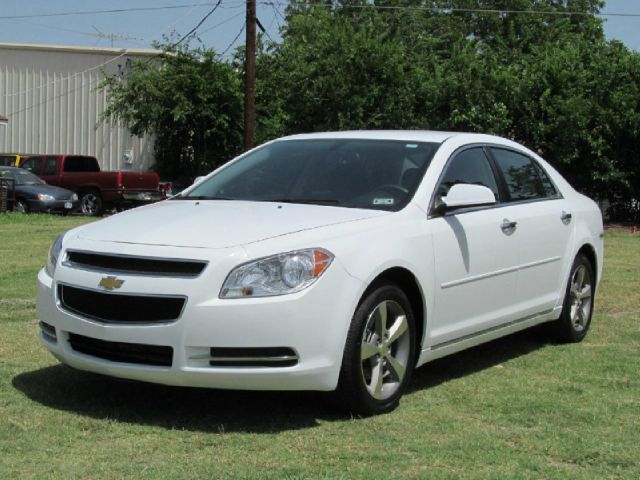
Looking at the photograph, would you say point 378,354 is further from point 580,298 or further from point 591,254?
point 591,254

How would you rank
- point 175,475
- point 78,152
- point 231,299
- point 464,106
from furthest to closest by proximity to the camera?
point 78,152
point 464,106
point 231,299
point 175,475

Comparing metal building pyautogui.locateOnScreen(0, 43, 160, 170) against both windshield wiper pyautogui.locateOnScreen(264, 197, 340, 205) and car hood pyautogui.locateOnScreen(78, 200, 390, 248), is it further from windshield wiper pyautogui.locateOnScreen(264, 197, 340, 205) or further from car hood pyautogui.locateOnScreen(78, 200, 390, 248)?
car hood pyautogui.locateOnScreen(78, 200, 390, 248)

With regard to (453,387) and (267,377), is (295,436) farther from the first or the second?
(453,387)

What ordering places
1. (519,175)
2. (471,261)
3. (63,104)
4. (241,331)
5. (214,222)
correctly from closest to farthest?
(241,331) < (214,222) < (471,261) < (519,175) < (63,104)

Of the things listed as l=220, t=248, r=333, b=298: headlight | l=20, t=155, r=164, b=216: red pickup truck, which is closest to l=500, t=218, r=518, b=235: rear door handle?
l=220, t=248, r=333, b=298: headlight

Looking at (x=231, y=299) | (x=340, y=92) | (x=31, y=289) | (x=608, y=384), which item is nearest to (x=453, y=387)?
(x=608, y=384)

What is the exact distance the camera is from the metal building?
1640 inches

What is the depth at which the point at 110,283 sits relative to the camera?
15.9 feet

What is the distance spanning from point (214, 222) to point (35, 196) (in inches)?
812

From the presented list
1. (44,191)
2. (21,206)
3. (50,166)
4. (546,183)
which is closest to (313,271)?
(546,183)

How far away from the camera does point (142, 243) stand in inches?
194

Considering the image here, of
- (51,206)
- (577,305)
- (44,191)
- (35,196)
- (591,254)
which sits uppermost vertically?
(591,254)

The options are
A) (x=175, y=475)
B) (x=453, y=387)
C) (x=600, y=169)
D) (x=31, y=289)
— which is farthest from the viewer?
(x=600, y=169)

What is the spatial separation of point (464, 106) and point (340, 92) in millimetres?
3472
